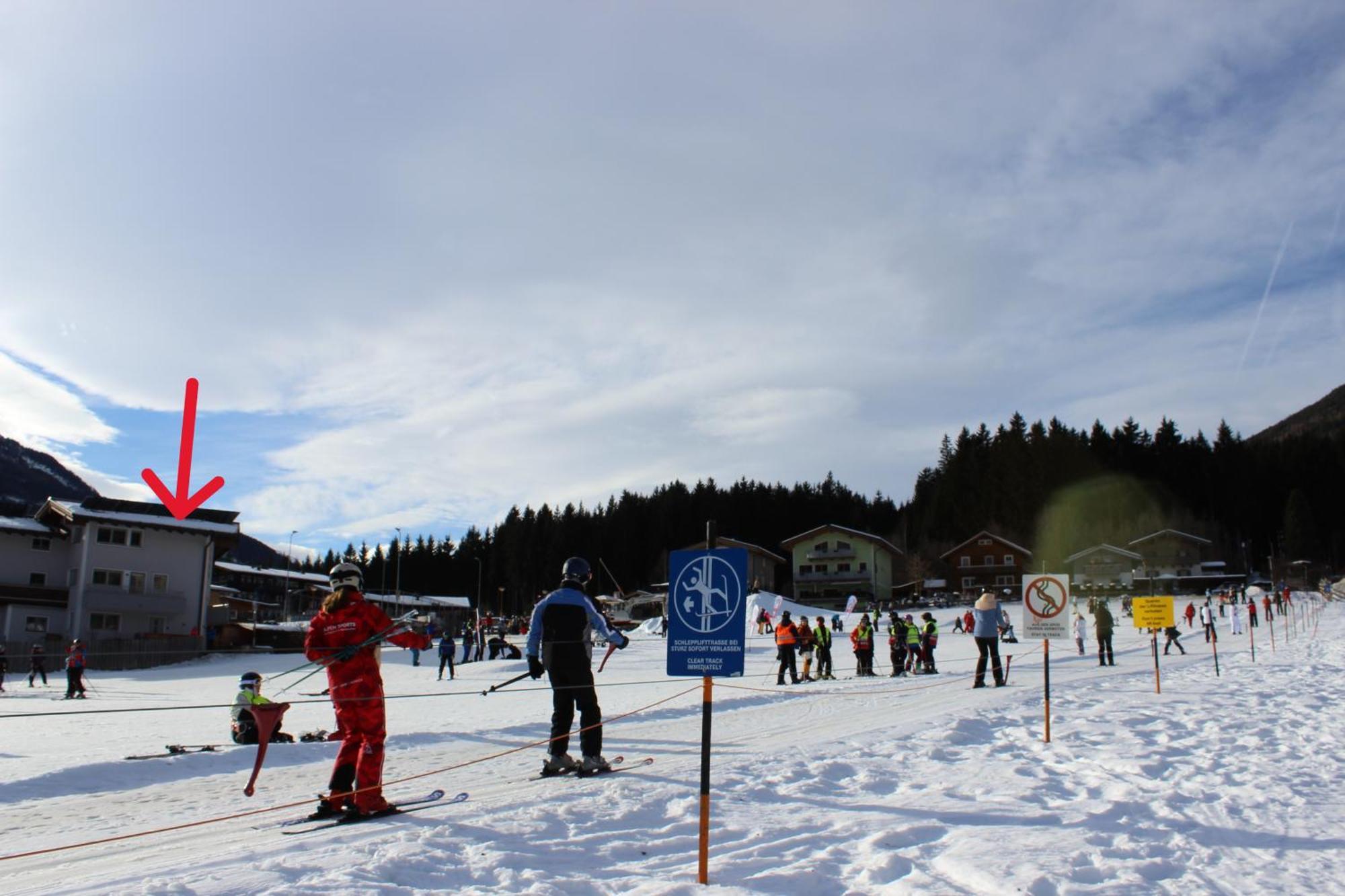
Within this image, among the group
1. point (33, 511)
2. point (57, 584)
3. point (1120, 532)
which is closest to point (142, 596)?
point (57, 584)

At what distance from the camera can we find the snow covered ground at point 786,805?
16.5ft

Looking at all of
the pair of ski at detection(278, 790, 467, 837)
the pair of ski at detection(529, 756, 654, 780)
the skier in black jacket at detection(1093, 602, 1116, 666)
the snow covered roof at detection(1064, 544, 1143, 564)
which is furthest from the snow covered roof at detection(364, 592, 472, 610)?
the pair of ski at detection(278, 790, 467, 837)

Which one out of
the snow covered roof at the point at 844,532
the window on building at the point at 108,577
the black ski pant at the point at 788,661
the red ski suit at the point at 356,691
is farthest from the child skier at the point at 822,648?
the snow covered roof at the point at 844,532

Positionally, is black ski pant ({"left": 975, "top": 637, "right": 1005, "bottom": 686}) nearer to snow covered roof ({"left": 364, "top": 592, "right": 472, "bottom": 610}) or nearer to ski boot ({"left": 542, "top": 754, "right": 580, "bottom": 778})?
ski boot ({"left": 542, "top": 754, "right": 580, "bottom": 778})

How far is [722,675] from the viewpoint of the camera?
16.6ft

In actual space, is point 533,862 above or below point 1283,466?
below

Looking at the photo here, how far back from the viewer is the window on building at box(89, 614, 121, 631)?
158 ft

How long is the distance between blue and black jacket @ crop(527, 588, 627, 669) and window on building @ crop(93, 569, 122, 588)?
5027 centimetres

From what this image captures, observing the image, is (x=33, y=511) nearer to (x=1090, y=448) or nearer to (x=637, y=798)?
(x=637, y=798)

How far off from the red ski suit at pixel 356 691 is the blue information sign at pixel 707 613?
8.31 ft

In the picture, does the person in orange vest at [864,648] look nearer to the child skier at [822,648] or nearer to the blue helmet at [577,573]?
the child skier at [822,648]

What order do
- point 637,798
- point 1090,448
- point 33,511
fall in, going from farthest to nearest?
point 1090,448
point 33,511
point 637,798

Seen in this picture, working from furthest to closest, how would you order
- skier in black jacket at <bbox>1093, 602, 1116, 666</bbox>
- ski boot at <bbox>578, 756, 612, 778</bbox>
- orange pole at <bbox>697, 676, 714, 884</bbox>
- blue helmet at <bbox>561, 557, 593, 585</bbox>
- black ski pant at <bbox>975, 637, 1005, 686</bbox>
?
skier in black jacket at <bbox>1093, 602, 1116, 666</bbox> < black ski pant at <bbox>975, 637, 1005, 686</bbox> < blue helmet at <bbox>561, 557, 593, 585</bbox> < ski boot at <bbox>578, 756, 612, 778</bbox> < orange pole at <bbox>697, 676, 714, 884</bbox>

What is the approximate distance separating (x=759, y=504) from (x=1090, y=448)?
1673 inches
